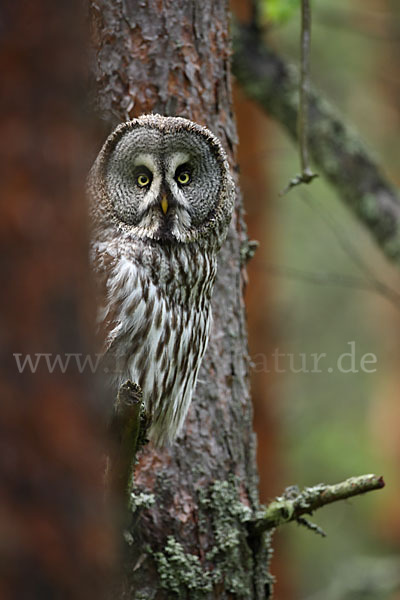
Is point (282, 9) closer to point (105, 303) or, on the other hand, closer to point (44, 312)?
point (105, 303)

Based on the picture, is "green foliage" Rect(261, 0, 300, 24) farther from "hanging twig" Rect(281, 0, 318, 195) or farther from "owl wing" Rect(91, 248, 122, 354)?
"owl wing" Rect(91, 248, 122, 354)

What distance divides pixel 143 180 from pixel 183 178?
0.51 ft

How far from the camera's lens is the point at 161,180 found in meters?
3.04

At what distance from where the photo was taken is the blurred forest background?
6.04 metres

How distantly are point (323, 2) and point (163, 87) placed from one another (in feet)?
9.99

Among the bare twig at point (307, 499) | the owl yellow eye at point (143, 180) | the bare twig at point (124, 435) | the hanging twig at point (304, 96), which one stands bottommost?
the bare twig at point (307, 499)

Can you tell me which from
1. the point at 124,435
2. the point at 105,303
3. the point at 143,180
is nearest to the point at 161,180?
the point at 143,180

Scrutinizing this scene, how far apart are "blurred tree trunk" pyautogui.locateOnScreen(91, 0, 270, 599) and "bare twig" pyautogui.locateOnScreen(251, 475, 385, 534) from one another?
0.10 metres

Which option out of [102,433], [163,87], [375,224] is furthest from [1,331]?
[375,224]

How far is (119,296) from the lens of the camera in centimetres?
301

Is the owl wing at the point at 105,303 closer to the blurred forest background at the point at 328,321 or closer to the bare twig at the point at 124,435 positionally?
the bare twig at the point at 124,435

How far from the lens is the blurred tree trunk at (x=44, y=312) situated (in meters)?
1.17

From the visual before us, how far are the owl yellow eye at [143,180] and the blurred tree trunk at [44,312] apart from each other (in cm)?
180

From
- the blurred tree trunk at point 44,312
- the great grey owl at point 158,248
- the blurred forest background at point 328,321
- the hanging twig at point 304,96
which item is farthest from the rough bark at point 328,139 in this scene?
the blurred tree trunk at point 44,312
